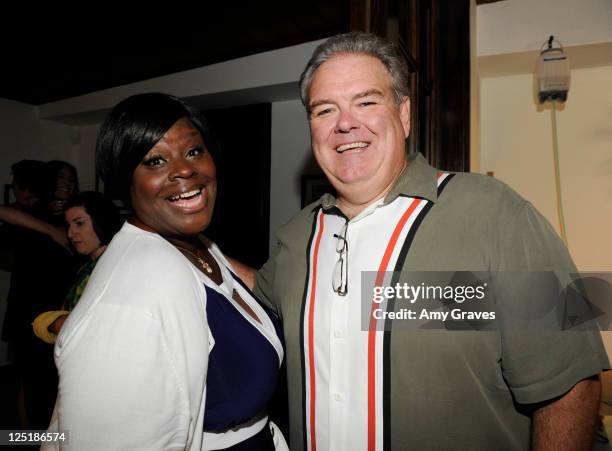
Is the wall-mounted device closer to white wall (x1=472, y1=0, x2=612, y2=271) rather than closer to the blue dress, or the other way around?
white wall (x1=472, y1=0, x2=612, y2=271)

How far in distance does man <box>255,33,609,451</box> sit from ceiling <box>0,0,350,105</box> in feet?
6.78

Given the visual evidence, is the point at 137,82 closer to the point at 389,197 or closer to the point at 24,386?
the point at 24,386

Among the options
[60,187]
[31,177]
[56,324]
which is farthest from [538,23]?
[60,187]

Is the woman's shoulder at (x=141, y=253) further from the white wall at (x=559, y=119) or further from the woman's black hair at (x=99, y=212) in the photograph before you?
the white wall at (x=559, y=119)

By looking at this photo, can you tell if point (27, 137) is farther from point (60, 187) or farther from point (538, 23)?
point (538, 23)

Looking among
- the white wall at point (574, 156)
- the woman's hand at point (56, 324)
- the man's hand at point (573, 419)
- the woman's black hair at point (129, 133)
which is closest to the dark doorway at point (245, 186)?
the white wall at point (574, 156)

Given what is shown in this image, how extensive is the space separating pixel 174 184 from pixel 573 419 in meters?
1.13

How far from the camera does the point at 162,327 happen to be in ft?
2.87

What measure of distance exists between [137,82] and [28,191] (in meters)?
2.27

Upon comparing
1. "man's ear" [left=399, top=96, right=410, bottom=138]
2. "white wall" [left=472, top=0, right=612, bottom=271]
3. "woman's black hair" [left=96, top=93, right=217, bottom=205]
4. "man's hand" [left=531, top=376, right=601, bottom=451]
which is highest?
"white wall" [left=472, top=0, right=612, bottom=271]

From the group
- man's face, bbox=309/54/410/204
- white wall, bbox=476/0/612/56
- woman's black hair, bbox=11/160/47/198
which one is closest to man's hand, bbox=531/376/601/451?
man's face, bbox=309/54/410/204

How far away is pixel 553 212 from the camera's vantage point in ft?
10.5

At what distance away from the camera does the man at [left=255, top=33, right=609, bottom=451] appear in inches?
38.6

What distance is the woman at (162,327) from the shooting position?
82cm
